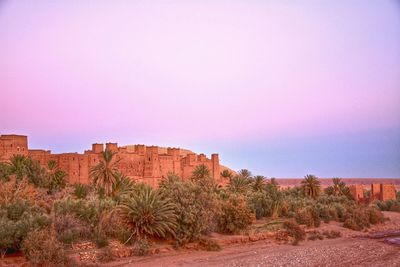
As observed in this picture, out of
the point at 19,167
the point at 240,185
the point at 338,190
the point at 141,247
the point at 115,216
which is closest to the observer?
the point at 141,247

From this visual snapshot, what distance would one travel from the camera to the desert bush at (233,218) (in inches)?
1023

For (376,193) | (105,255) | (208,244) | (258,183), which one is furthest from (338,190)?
(105,255)

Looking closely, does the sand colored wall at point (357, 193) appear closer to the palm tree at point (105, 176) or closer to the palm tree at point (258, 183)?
the palm tree at point (258, 183)

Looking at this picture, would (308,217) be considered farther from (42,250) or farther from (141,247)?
(42,250)

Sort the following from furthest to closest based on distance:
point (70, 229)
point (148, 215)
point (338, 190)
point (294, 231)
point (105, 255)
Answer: point (338, 190) → point (294, 231) → point (148, 215) → point (70, 229) → point (105, 255)

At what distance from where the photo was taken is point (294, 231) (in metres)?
27.8

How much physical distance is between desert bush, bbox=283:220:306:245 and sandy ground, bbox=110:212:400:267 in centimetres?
62

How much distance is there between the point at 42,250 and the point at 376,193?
46693 millimetres

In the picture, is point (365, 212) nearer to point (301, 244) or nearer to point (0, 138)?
point (301, 244)

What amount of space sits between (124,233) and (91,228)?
5.18 ft

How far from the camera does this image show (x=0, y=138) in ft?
143

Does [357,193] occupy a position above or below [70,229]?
below

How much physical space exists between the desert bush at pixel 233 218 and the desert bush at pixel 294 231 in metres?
3.24

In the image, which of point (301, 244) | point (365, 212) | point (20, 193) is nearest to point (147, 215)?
point (20, 193)
